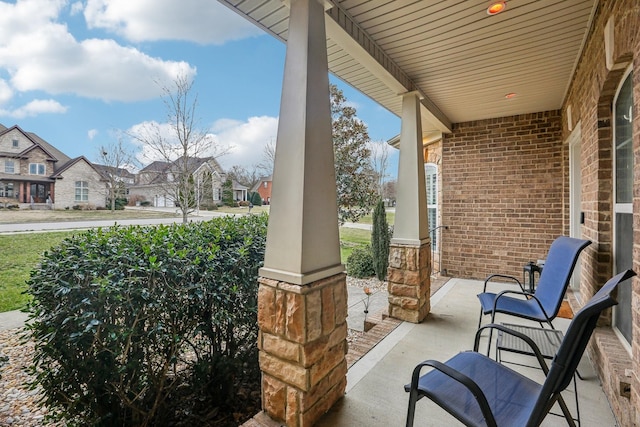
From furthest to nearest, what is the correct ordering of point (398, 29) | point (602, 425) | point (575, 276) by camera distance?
1. point (575, 276)
2. point (398, 29)
3. point (602, 425)

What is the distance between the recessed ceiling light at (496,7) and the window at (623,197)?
978 millimetres

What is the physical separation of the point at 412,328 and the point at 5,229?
3.84 meters

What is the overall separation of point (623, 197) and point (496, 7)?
5.70 ft

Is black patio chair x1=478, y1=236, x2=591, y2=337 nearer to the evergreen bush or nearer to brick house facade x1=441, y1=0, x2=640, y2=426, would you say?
brick house facade x1=441, y1=0, x2=640, y2=426

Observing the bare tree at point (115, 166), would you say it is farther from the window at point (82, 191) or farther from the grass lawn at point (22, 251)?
the grass lawn at point (22, 251)

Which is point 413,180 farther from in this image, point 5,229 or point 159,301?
point 5,229

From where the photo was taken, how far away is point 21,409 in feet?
8.86

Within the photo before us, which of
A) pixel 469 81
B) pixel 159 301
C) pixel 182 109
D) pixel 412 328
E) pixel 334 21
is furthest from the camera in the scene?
pixel 182 109

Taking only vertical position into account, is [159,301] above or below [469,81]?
below

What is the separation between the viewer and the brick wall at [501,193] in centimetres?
506

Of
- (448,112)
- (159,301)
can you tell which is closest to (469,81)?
(448,112)

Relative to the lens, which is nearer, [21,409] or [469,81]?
[21,409]

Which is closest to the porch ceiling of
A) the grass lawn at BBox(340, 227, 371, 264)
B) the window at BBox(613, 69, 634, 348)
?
the window at BBox(613, 69, 634, 348)

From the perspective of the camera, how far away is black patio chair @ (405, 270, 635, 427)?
3.95 feet
